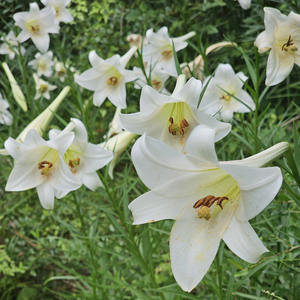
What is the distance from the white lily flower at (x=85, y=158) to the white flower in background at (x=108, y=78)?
0.36 m

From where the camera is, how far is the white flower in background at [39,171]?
98 centimetres

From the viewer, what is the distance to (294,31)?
33.4 inches

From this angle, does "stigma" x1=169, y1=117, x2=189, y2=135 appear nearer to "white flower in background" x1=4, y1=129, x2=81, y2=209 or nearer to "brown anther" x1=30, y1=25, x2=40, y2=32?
"white flower in background" x1=4, y1=129, x2=81, y2=209

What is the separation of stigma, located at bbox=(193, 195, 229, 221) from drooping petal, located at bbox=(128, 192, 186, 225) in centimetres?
4

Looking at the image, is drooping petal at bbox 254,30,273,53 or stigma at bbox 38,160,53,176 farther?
stigma at bbox 38,160,53,176

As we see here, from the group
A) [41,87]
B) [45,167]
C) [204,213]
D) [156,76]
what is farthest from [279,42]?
[41,87]

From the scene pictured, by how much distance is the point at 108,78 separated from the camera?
1.43m

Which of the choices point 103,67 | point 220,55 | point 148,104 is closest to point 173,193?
point 148,104

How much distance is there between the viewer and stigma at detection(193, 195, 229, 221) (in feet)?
1.90

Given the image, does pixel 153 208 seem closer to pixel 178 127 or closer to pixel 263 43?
pixel 178 127

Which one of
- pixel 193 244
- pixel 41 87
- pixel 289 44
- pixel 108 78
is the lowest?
pixel 41 87

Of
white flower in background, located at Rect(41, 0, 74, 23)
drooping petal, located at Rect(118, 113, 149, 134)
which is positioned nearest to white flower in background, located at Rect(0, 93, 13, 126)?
white flower in background, located at Rect(41, 0, 74, 23)

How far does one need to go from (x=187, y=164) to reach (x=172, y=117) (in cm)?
28

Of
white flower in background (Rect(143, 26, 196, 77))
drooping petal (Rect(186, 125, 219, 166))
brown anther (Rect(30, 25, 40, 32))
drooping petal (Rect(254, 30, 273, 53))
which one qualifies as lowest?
white flower in background (Rect(143, 26, 196, 77))
